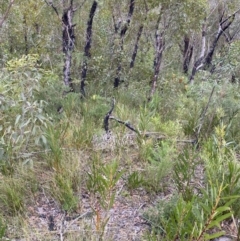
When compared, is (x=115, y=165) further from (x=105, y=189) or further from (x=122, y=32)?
(x=122, y=32)

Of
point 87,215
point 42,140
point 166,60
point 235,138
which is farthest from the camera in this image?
point 166,60

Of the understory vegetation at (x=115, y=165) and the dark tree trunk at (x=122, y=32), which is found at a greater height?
the dark tree trunk at (x=122, y=32)

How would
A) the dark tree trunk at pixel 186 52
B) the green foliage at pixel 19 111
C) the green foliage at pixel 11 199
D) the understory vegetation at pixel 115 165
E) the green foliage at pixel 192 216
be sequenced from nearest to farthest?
the green foliage at pixel 192 216 → the understory vegetation at pixel 115 165 → the green foliage at pixel 11 199 → the green foliage at pixel 19 111 → the dark tree trunk at pixel 186 52

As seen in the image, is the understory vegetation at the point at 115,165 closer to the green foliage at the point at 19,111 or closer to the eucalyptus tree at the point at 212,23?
the green foliage at the point at 19,111

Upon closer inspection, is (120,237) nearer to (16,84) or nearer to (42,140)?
(42,140)

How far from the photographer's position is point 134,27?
34.9ft

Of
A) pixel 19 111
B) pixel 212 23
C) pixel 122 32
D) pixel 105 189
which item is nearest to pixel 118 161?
pixel 105 189

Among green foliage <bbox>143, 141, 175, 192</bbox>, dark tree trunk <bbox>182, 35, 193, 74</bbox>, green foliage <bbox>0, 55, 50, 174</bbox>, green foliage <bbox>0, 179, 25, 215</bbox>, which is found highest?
dark tree trunk <bbox>182, 35, 193, 74</bbox>

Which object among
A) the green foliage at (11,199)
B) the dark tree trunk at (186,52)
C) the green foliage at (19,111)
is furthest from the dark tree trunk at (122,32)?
the green foliage at (11,199)

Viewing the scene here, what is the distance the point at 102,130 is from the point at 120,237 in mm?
2219

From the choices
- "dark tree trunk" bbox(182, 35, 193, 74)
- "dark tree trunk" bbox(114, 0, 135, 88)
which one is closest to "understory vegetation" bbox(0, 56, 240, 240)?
"dark tree trunk" bbox(114, 0, 135, 88)

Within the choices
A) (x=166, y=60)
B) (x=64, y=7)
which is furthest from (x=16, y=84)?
(x=166, y=60)

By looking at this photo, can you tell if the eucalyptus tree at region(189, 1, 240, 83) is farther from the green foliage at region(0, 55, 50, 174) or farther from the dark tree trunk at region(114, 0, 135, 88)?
the green foliage at region(0, 55, 50, 174)

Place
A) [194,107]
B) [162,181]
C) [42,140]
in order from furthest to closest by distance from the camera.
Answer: [194,107] < [162,181] < [42,140]
